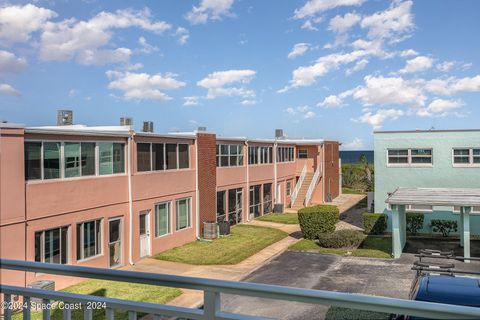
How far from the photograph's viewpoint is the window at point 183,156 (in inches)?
862

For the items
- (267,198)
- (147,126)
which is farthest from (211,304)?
(267,198)

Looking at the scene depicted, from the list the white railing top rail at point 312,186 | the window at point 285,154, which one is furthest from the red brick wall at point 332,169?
the window at point 285,154

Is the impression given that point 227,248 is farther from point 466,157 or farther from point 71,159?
point 466,157

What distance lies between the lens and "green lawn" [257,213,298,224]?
2891 cm

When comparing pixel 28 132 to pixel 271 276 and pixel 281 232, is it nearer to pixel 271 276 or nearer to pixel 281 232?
pixel 271 276

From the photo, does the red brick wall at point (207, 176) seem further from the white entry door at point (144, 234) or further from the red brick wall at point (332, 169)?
the red brick wall at point (332, 169)

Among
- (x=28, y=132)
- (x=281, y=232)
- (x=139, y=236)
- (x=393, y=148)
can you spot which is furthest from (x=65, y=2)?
(x=393, y=148)

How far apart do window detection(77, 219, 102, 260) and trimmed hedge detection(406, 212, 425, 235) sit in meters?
16.3

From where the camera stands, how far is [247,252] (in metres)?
19.9

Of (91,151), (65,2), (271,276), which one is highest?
(65,2)

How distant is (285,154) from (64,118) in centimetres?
2012

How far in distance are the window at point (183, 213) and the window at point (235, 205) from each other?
16.3 ft

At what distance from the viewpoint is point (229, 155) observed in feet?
89.8

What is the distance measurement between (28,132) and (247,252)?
1072cm
